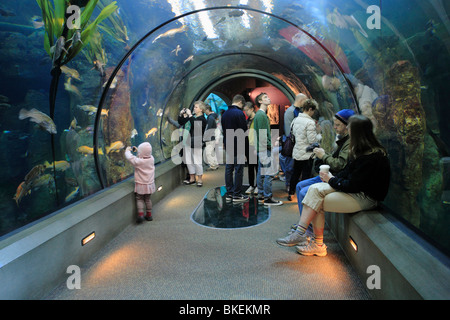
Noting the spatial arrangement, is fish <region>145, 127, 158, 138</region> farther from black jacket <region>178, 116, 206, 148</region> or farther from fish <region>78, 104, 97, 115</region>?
fish <region>78, 104, 97, 115</region>

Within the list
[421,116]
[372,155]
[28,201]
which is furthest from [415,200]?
[28,201]

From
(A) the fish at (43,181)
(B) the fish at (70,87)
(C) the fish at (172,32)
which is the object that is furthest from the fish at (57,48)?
(C) the fish at (172,32)

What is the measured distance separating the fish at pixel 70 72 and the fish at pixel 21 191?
1488 mm

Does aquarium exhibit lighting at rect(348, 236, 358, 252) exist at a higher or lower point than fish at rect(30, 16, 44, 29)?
lower

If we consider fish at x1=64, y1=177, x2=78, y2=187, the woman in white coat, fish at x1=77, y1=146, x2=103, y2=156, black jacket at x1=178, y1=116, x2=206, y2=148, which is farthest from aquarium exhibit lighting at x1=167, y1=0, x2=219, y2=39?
fish at x1=64, y1=177, x2=78, y2=187

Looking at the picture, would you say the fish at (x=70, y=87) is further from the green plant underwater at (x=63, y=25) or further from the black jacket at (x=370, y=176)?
the black jacket at (x=370, y=176)

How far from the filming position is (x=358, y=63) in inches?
191

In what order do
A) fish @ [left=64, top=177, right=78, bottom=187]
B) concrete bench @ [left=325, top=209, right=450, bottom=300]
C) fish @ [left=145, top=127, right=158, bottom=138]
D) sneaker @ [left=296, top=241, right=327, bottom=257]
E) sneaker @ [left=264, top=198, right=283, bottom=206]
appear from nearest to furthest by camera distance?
concrete bench @ [left=325, top=209, right=450, bottom=300], sneaker @ [left=296, top=241, right=327, bottom=257], fish @ [left=64, top=177, right=78, bottom=187], sneaker @ [left=264, top=198, right=283, bottom=206], fish @ [left=145, top=127, right=158, bottom=138]

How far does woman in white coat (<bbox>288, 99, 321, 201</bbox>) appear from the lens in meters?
5.60

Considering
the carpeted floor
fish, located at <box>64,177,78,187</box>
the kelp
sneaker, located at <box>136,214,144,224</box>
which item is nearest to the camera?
the carpeted floor

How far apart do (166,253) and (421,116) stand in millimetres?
3409

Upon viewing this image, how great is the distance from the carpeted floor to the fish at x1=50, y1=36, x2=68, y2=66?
2.53m

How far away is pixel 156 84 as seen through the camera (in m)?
7.93

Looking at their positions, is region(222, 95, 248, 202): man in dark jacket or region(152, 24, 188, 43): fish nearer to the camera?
region(222, 95, 248, 202): man in dark jacket
